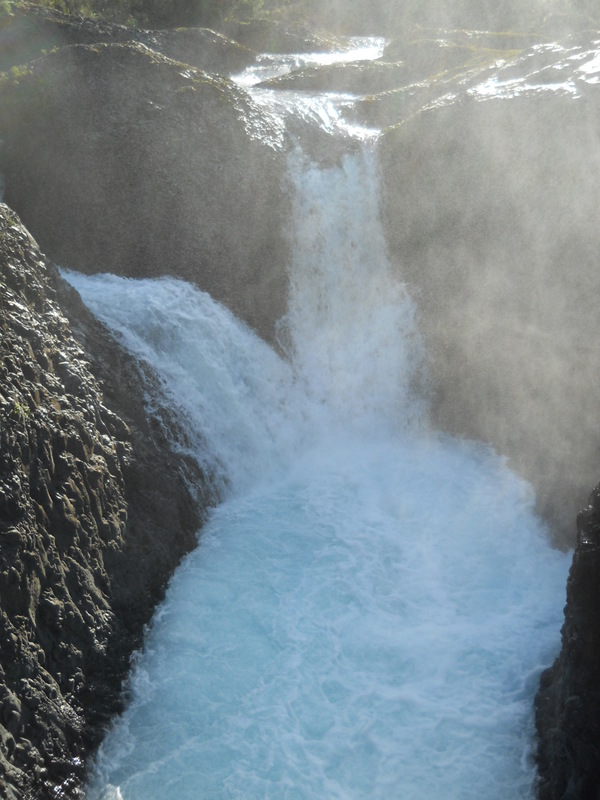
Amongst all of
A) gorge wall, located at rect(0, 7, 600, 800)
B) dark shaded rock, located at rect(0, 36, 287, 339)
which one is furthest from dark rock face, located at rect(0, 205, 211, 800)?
dark shaded rock, located at rect(0, 36, 287, 339)

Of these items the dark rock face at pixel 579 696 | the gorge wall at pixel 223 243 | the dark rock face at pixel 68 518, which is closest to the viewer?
the dark rock face at pixel 579 696

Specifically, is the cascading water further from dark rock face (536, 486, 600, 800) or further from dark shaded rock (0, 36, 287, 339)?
dark shaded rock (0, 36, 287, 339)

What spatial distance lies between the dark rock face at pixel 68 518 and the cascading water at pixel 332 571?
47cm

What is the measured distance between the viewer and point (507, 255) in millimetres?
16422

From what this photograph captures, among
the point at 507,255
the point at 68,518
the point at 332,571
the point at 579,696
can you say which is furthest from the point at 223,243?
the point at 579,696

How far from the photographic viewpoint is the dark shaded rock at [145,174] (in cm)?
1508

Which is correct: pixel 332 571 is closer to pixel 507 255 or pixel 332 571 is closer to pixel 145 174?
pixel 507 255

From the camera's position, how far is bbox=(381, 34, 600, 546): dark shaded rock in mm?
15281

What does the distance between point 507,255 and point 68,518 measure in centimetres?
1134

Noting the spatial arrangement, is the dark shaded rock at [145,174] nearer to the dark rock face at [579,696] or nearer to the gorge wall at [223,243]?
the gorge wall at [223,243]

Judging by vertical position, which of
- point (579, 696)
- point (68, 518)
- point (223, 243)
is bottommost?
point (579, 696)

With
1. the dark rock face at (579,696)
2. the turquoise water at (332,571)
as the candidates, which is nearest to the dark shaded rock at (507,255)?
the turquoise water at (332,571)

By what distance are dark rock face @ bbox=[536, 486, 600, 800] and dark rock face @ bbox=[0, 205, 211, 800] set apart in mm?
5043

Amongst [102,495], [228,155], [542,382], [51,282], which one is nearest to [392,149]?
[228,155]
